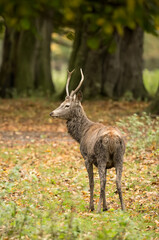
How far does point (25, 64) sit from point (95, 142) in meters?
18.3

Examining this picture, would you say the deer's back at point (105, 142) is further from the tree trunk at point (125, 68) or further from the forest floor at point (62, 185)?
the tree trunk at point (125, 68)

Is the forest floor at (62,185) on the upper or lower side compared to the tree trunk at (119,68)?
lower

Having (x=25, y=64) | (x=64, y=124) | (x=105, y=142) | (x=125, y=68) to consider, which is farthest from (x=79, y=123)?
(x=25, y=64)

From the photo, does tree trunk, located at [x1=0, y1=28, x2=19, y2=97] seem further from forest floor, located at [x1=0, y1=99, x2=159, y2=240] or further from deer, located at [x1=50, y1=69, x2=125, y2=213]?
deer, located at [x1=50, y1=69, x2=125, y2=213]

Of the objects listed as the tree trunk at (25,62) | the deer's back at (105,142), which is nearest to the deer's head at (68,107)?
the deer's back at (105,142)

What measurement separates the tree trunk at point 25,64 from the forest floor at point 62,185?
545cm

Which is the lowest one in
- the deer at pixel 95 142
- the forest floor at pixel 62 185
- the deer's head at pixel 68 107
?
the forest floor at pixel 62 185

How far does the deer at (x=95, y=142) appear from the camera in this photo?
23.8 ft

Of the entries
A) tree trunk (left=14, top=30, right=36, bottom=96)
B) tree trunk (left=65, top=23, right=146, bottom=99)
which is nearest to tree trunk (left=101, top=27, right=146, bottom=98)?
tree trunk (left=65, top=23, right=146, bottom=99)

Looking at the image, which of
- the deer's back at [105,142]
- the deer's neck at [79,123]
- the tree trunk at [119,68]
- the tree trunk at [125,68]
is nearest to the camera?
the deer's back at [105,142]

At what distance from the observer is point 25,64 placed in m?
25.2

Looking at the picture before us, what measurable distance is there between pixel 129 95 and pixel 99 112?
372 cm

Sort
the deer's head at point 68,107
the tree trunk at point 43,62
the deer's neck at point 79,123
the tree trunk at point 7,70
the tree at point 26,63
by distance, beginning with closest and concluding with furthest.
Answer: the deer's head at point 68,107 < the deer's neck at point 79,123 < the tree trunk at point 7,70 < the tree at point 26,63 < the tree trunk at point 43,62

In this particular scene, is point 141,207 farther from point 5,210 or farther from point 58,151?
point 58,151
